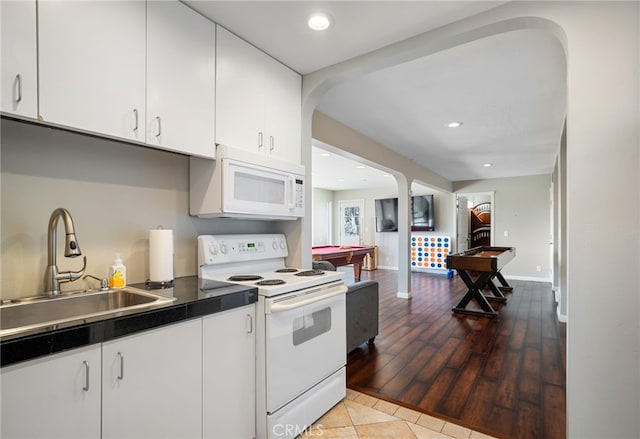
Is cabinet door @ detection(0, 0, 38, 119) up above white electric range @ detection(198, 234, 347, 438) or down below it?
above

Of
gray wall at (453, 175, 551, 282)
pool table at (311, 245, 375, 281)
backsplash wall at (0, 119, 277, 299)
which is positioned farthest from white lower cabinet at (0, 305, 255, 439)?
gray wall at (453, 175, 551, 282)

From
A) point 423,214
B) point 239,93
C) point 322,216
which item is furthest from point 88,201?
point 322,216

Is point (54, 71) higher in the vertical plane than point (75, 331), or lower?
higher

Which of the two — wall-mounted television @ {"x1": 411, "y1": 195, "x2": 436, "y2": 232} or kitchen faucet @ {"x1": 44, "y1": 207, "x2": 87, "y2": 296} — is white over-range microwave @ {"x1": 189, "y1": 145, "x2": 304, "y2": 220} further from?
wall-mounted television @ {"x1": 411, "y1": 195, "x2": 436, "y2": 232}

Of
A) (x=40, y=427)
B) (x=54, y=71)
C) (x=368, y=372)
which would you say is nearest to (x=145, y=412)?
(x=40, y=427)

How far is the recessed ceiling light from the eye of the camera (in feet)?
5.94

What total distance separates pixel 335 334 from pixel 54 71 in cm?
198

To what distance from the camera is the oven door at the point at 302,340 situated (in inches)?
67.5

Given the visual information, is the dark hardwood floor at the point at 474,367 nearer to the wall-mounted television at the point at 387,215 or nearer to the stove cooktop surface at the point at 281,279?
the stove cooktop surface at the point at 281,279

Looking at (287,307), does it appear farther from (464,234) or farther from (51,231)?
(464,234)

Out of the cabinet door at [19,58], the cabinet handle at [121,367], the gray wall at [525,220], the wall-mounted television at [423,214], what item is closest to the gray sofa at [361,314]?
the cabinet handle at [121,367]

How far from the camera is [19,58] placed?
1191 millimetres

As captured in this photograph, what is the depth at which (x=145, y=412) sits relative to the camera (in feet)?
4.14

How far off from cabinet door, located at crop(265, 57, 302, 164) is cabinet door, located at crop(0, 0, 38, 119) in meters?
1.23
